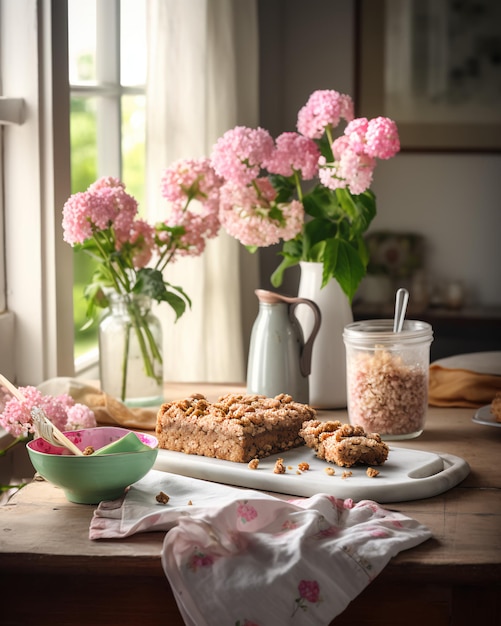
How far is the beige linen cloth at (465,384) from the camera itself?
1.69 meters

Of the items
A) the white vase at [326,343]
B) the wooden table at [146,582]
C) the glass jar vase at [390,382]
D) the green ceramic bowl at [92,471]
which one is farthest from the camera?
the white vase at [326,343]

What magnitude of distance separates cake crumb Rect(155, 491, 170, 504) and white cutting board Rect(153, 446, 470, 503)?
0.13m

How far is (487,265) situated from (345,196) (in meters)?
2.22

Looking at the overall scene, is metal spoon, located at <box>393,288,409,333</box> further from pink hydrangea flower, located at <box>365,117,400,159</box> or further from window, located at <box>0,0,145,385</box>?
window, located at <box>0,0,145,385</box>

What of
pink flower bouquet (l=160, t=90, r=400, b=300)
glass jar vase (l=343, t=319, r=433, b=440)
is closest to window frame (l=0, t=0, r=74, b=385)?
pink flower bouquet (l=160, t=90, r=400, b=300)

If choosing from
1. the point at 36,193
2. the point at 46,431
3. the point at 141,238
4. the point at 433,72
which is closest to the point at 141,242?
the point at 141,238

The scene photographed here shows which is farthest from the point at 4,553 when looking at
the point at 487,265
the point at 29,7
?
the point at 487,265

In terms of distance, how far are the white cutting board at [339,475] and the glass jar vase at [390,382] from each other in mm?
115

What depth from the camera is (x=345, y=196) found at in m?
1.59

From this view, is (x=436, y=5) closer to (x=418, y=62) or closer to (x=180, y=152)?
(x=418, y=62)

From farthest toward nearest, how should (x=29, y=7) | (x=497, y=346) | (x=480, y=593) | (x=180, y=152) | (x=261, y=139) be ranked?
1. (x=497, y=346)
2. (x=180, y=152)
3. (x=29, y=7)
4. (x=261, y=139)
5. (x=480, y=593)

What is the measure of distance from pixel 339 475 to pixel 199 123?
164 centimetres

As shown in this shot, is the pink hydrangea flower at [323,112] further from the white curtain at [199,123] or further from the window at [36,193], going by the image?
the white curtain at [199,123]

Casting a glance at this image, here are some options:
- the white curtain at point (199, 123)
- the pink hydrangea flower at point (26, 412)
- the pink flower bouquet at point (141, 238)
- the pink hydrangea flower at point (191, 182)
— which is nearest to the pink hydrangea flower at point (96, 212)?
the pink flower bouquet at point (141, 238)
